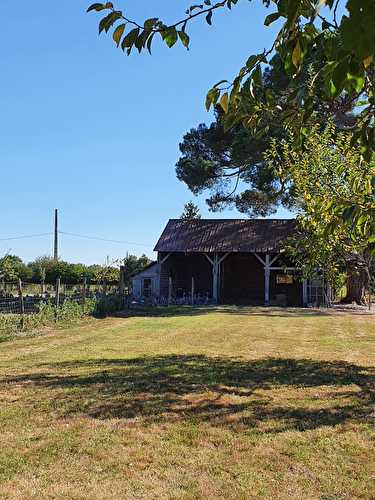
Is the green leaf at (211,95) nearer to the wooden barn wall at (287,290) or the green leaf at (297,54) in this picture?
the green leaf at (297,54)

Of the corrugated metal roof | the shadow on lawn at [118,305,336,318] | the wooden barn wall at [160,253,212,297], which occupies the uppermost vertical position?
the corrugated metal roof

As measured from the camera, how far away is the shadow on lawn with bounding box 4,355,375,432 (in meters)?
5.48

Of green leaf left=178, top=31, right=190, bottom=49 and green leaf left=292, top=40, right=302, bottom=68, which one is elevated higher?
green leaf left=178, top=31, right=190, bottom=49

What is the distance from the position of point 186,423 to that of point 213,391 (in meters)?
1.55

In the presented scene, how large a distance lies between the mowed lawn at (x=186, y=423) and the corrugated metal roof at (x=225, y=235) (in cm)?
1829

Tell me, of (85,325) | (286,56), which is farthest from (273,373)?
(85,325)

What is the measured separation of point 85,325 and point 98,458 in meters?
12.3

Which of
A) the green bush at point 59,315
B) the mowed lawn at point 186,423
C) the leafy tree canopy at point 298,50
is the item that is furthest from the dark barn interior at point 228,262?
the leafy tree canopy at point 298,50

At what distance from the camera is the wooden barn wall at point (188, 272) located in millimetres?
31609

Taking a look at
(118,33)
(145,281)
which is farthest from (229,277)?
(118,33)

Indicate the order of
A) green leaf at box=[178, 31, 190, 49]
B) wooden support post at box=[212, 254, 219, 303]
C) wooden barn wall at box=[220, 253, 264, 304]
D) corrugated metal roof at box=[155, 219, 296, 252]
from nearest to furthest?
green leaf at box=[178, 31, 190, 49]
wooden support post at box=[212, 254, 219, 303]
corrugated metal roof at box=[155, 219, 296, 252]
wooden barn wall at box=[220, 253, 264, 304]

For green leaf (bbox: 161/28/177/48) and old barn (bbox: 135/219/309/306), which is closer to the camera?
green leaf (bbox: 161/28/177/48)

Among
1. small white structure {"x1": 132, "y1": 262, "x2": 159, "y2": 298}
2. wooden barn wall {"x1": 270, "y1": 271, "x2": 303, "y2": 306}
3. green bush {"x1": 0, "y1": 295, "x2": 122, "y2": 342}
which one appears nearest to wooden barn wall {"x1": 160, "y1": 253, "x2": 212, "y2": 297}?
small white structure {"x1": 132, "y1": 262, "x2": 159, "y2": 298}

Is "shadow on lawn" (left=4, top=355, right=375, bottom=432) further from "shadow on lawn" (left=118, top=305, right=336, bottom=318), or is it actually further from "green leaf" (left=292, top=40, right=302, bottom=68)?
"shadow on lawn" (left=118, top=305, right=336, bottom=318)
